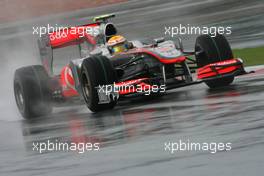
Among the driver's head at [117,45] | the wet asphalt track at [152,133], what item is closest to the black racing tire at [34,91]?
the wet asphalt track at [152,133]

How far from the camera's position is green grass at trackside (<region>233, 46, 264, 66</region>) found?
18.3 meters

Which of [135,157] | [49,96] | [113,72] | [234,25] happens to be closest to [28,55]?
[234,25]

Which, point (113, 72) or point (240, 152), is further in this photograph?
point (113, 72)

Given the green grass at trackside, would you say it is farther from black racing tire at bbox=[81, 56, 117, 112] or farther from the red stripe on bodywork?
black racing tire at bbox=[81, 56, 117, 112]

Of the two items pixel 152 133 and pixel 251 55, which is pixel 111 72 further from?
pixel 251 55

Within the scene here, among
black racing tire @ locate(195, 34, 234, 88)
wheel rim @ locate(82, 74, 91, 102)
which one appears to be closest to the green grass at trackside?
black racing tire @ locate(195, 34, 234, 88)

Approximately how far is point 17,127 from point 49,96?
144 cm

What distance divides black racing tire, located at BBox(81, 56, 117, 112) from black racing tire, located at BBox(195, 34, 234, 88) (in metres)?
1.73

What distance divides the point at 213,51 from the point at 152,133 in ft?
12.4

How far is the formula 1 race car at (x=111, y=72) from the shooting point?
1367cm

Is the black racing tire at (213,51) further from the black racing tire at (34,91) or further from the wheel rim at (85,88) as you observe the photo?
the black racing tire at (34,91)

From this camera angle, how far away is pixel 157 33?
3020 cm

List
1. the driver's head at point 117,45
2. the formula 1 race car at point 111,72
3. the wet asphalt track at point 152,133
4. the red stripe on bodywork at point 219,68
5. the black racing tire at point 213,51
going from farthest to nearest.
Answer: the driver's head at point 117,45
the black racing tire at point 213,51
the red stripe on bodywork at point 219,68
the formula 1 race car at point 111,72
the wet asphalt track at point 152,133

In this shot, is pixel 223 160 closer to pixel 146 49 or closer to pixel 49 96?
pixel 146 49
